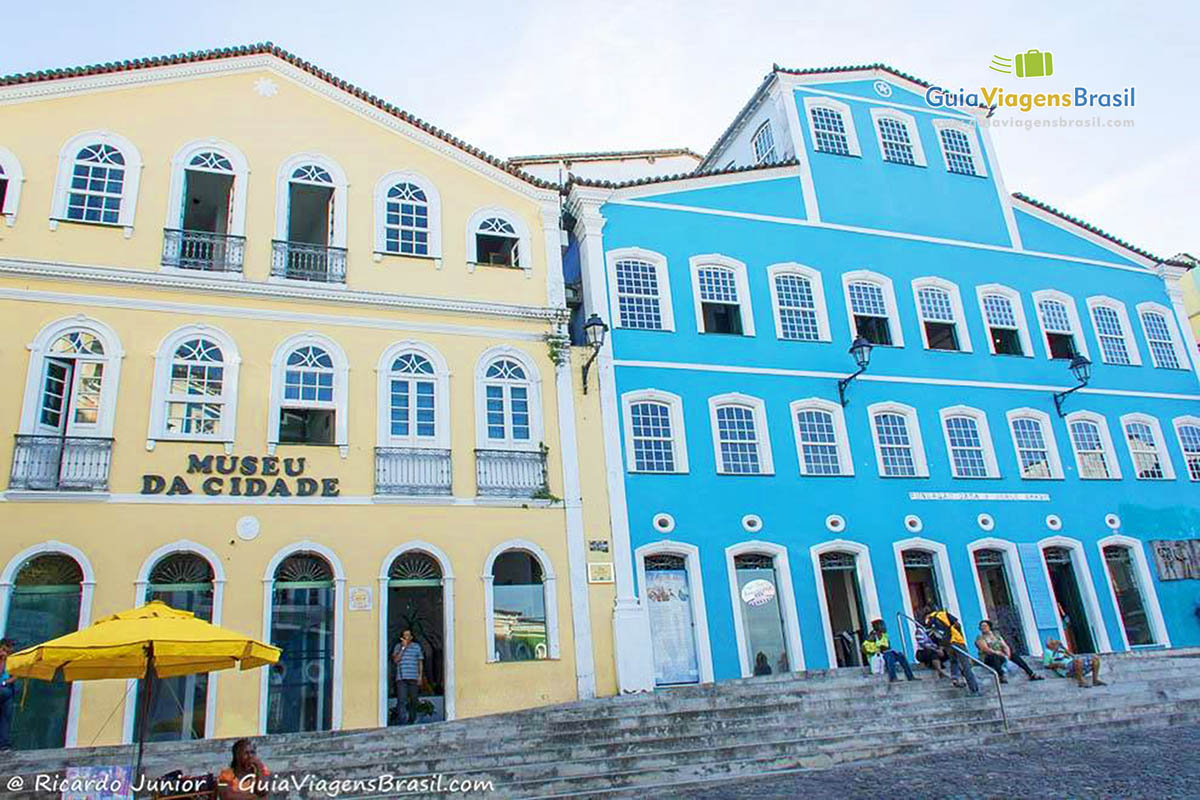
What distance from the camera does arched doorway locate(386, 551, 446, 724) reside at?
15.9 metres

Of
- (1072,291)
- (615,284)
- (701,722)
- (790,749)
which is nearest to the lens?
(790,749)

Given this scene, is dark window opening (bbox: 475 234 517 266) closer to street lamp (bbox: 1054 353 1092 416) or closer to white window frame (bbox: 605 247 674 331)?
white window frame (bbox: 605 247 674 331)

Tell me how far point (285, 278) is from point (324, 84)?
15.2 feet

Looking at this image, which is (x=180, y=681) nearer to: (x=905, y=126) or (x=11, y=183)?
(x=11, y=183)

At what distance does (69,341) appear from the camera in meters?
15.2

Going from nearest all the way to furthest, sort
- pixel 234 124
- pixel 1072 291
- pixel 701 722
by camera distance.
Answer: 1. pixel 701 722
2. pixel 234 124
3. pixel 1072 291

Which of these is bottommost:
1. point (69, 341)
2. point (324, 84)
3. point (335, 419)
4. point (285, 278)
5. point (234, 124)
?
point (335, 419)

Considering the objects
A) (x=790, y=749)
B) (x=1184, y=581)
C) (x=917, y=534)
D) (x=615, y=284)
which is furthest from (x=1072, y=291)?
(x=790, y=749)

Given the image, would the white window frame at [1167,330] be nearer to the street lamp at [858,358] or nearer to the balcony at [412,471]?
the street lamp at [858,358]

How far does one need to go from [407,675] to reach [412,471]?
11.8 ft

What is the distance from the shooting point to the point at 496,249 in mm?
19422

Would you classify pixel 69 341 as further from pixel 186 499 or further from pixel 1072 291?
pixel 1072 291

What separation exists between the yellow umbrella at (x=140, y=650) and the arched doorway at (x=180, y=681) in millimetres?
3588

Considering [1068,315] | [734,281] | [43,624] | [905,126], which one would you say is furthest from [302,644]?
[1068,315]
